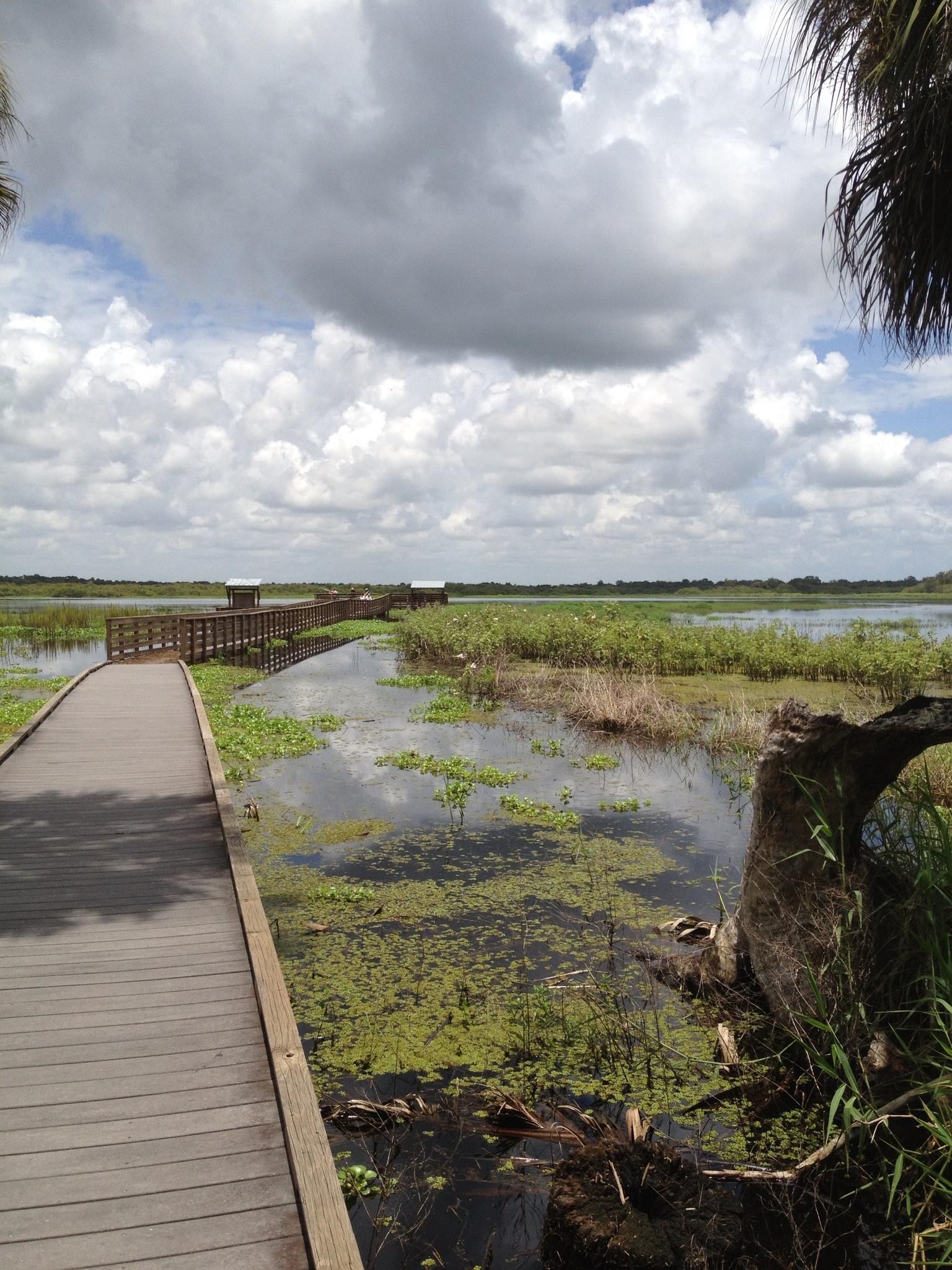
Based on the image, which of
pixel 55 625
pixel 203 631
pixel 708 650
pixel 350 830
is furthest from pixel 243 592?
pixel 350 830

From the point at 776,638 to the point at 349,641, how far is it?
20372mm

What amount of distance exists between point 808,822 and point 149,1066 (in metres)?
3.48

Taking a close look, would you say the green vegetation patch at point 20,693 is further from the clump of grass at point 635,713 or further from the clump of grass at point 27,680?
the clump of grass at point 635,713

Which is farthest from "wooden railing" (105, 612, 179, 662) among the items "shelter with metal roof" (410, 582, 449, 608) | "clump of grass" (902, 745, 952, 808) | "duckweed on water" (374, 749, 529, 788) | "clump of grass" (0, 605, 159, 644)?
"shelter with metal roof" (410, 582, 449, 608)

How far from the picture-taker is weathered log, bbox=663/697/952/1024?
461 centimetres

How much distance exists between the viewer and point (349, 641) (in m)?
38.0

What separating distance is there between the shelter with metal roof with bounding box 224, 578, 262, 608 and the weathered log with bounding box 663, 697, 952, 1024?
38647 millimetres

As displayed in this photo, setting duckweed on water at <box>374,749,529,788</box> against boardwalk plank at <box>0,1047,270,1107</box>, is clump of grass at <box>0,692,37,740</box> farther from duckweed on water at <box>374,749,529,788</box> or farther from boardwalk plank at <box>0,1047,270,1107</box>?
boardwalk plank at <box>0,1047,270,1107</box>

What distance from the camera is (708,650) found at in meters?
22.9

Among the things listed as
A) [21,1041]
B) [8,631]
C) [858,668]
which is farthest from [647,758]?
[8,631]

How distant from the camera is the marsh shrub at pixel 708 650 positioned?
18.7 meters

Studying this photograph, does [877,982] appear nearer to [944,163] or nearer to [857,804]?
[857,804]

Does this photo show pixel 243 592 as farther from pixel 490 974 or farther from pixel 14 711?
pixel 490 974

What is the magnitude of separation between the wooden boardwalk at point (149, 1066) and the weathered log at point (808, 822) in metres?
2.73
